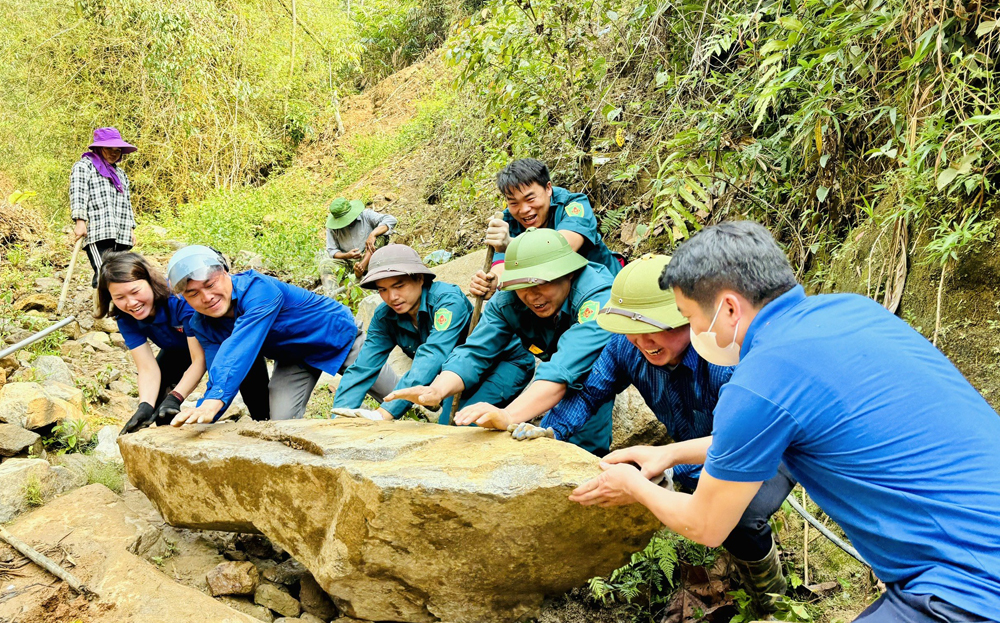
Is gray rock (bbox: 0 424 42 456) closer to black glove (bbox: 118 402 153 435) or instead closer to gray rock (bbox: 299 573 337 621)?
black glove (bbox: 118 402 153 435)

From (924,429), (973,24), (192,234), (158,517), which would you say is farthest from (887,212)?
(192,234)

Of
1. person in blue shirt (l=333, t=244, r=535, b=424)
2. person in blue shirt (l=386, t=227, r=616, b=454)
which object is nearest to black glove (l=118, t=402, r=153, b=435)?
person in blue shirt (l=333, t=244, r=535, b=424)

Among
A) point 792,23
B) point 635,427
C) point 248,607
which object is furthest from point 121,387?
point 792,23

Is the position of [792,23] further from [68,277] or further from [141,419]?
[68,277]

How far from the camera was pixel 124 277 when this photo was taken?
3.76 m

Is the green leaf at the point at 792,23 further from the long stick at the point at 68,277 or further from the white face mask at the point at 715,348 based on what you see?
the long stick at the point at 68,277

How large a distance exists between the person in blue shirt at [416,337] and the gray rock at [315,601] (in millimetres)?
799

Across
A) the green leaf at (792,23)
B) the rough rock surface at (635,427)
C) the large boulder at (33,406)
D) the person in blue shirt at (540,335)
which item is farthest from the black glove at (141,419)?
the green leaf at (792,23)

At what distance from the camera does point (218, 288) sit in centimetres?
365

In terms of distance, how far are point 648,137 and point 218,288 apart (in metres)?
3.46

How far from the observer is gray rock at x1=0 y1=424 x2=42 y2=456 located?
408 centimetres

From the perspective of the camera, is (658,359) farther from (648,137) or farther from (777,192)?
(648,137)

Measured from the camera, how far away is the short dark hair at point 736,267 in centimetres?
176

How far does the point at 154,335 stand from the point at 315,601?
1899mm
